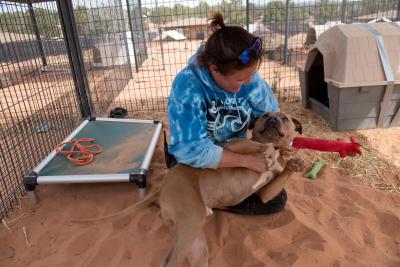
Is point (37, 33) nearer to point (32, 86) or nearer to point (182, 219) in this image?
point (32, 86)

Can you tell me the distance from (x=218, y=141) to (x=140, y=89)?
178 inches

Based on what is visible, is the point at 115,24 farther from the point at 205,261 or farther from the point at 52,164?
the point at 205,261

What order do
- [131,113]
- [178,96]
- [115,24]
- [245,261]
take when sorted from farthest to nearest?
[115,24]
[131,113]
[245,261]
[178,96]

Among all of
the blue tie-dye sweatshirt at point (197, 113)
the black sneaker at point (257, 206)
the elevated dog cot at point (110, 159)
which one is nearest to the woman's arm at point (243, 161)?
the blue tie-dye sweatshirt at point (197, 113)

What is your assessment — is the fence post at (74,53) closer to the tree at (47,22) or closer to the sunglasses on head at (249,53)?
the tree at (47,22)

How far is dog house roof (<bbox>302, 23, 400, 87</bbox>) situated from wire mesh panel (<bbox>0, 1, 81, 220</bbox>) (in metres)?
3.35

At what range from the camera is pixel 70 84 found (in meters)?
4.45

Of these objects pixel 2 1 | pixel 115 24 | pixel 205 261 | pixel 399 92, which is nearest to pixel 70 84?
pixel 2 1

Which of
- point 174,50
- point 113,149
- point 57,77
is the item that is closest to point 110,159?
point 113,149

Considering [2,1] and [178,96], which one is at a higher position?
[2,1]

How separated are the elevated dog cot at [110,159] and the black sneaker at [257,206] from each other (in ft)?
2.67

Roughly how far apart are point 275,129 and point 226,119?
0.33 m

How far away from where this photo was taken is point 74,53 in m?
4.30

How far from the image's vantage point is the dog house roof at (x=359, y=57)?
11.7 feet
